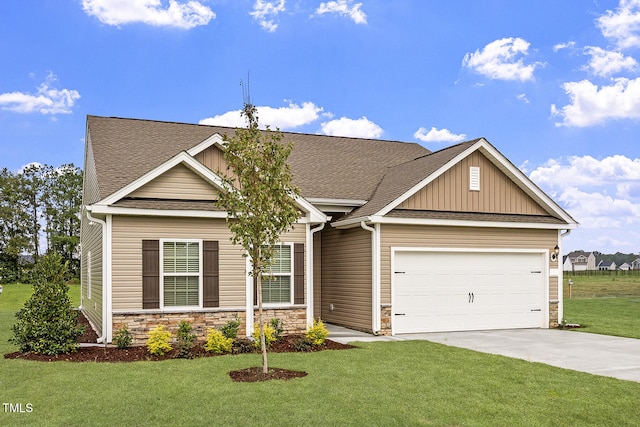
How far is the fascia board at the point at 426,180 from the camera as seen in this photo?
15883 millimetres

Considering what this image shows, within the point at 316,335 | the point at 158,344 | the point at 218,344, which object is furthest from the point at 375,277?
the point at 158,344

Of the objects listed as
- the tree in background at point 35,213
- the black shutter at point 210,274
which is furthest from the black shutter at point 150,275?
the tree in background at point 35,213

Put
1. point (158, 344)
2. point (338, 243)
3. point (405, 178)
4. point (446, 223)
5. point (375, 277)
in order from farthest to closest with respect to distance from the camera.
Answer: point (338, 243)
point (405, 178)
point (446, 223)
point (375, 277)
point (158, 344)

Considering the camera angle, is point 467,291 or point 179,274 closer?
point 179,274

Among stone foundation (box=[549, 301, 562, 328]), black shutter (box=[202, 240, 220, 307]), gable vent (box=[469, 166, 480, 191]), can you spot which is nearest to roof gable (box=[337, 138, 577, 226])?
gable vent (box=[469, 166, 480, 191])

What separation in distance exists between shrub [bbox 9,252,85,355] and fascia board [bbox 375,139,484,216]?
24.1ft

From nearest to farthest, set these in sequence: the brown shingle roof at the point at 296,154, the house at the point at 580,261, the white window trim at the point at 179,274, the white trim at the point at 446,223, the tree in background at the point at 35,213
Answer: the white window trim at the point at 179,274 < the white trim at the point at 446,223 < the brown shingle roof at the point at 296,154 < the tree in background at the point at 35,213 < the house at the point at 580,261

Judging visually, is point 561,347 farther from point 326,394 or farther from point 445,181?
point 326,394

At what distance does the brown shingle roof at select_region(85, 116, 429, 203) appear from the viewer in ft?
54.1

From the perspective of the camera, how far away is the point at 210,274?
14.2 meters

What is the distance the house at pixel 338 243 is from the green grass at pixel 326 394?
280cm

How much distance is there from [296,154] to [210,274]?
7356mm

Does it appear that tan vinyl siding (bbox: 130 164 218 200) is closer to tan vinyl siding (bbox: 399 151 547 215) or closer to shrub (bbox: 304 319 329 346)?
shrub (bbox: 304 319 329 346)

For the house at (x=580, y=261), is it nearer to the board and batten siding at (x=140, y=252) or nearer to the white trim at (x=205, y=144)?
the white trim at (x=205, y=144)
